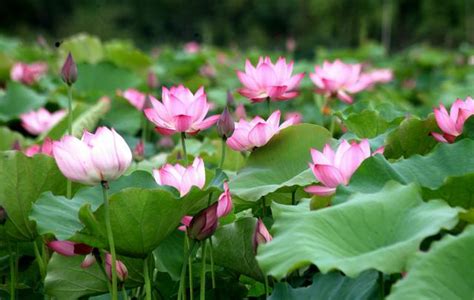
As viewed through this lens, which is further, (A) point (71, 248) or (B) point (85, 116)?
(B) point (85, 116)

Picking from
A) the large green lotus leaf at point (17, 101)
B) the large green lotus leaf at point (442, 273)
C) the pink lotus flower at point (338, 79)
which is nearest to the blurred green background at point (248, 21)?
the large green lotus leaf at point (17, 101)

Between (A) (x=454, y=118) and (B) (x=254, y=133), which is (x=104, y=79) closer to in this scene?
(B) (x=254, y=133)

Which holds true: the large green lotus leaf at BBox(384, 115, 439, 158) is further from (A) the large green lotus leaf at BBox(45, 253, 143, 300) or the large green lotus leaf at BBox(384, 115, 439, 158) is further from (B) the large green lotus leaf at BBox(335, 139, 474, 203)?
(A) the large green lotus leaf at BBox(45, 253, 143, 300)

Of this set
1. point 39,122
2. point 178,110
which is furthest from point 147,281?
point 39,122

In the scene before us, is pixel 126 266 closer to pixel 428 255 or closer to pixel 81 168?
pixel 81 168

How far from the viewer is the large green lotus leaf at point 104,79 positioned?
10.5 ft

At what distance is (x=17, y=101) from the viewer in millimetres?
2773

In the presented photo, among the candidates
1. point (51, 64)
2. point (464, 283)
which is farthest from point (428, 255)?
point (51, 64)

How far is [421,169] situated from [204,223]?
30 centimetres

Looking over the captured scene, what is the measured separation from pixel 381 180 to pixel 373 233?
14 centimetres

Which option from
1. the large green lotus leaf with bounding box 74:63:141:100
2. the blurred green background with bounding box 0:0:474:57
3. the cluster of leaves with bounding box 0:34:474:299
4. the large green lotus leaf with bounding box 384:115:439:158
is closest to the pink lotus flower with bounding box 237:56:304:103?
the cluster of leaves with bounding box 0:34:474:299

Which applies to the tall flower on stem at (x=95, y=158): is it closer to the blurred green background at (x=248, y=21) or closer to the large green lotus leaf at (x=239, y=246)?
the large green lotus leaf at (x=239, y=246)

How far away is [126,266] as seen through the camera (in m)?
1.21

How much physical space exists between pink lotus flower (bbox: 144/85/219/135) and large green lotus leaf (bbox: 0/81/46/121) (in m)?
1.53
